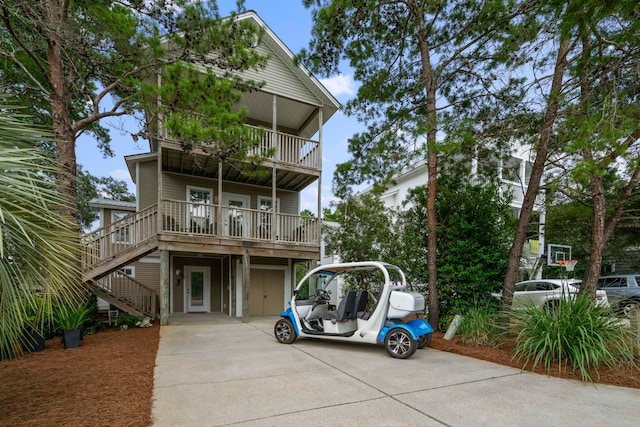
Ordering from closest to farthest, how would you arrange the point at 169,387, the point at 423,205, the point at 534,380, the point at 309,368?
the point at 169,387 < the point at 534,380 < the point at 309,368 < the point at 423,205

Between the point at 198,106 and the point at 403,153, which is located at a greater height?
the point at 198,106

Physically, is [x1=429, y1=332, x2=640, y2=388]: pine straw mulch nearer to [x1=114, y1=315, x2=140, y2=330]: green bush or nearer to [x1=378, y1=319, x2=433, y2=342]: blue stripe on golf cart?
[x1=378, y1=319, x2=433, y2=342]: blue stripe on golf cart

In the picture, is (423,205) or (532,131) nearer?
(532,131)

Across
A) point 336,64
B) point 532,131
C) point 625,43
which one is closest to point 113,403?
point 336,64

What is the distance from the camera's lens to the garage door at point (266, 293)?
12.8 m

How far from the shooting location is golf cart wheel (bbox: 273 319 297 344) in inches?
267

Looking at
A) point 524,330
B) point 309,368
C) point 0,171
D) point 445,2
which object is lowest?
point 309,368

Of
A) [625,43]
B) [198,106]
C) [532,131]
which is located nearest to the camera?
[625,43]

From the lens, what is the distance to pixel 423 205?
8.93m

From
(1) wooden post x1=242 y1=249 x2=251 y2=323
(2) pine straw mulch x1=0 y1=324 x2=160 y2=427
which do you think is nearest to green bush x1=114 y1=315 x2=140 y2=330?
(2) pine straw mulch x1=0 y1=324 x2=160 y2=427

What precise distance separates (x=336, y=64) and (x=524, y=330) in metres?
6.95

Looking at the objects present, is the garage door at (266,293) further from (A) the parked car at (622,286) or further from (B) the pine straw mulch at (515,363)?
(A) the parked car at (622,286)

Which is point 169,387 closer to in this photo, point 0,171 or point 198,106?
point 0,171

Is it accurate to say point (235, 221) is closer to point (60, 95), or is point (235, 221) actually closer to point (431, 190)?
point (60, 95)
